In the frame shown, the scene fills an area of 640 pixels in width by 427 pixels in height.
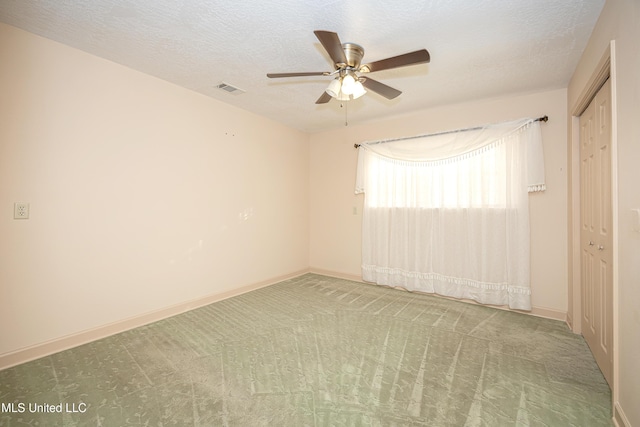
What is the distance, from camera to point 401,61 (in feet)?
6.44

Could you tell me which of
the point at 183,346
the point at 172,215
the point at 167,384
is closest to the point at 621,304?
the point at 167,384

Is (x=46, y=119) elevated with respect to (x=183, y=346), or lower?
elevated

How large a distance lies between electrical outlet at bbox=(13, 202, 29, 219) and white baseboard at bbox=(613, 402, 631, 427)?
4240mm

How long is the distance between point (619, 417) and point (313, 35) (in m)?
3.19

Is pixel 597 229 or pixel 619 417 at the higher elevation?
pixel 597 229

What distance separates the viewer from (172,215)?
3.23 m

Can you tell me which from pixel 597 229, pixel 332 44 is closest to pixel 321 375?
pixel 332 44

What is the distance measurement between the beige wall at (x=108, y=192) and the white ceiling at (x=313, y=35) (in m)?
0.34

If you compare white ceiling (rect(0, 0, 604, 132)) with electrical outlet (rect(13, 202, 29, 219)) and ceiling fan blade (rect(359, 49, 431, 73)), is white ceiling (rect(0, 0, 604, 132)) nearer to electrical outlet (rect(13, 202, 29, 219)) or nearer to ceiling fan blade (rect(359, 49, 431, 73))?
ceiling fan blade (rect(359, 49, 431, 73))

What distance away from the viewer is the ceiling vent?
3198mm

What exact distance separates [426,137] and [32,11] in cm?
412

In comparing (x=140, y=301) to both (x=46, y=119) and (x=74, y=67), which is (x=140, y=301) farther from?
(x=74, y=67)

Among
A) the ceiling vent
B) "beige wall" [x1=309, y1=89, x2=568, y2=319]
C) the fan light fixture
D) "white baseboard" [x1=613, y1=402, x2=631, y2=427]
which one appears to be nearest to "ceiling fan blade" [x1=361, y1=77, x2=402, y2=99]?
the fan light fixture

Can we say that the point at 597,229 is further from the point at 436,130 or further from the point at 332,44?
the point at 332,44
